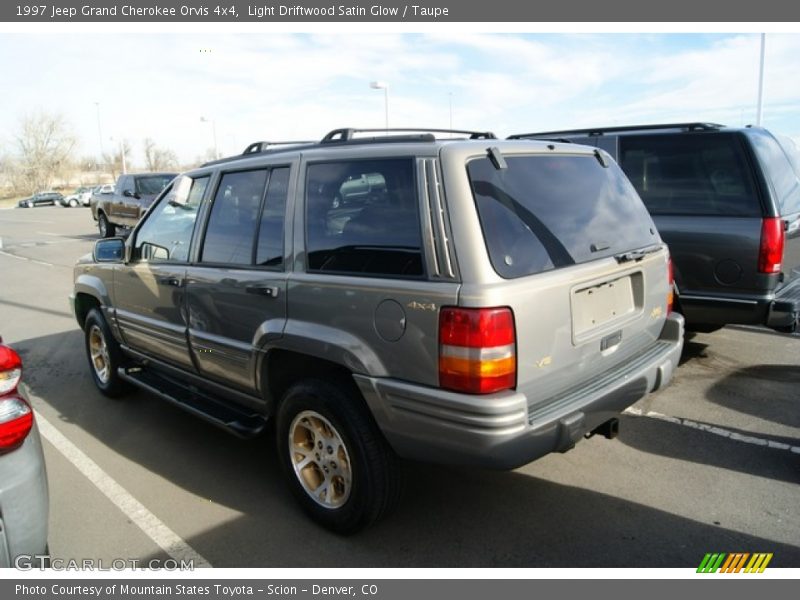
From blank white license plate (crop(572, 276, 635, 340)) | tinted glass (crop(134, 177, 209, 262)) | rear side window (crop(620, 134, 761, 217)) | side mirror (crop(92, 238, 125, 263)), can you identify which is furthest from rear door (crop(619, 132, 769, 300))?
side mirror (crop(92, 238, 125, 263))

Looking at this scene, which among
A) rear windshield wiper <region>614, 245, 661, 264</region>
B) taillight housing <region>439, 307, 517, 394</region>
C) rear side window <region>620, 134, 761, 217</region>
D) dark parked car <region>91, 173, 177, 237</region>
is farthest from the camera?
dark parked car <region>91, 173, 177, 237</region>

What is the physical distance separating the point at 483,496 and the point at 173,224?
2846 mm

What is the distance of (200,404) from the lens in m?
3.90

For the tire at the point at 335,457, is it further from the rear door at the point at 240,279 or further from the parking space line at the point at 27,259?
the parking space line at the point at 27,259

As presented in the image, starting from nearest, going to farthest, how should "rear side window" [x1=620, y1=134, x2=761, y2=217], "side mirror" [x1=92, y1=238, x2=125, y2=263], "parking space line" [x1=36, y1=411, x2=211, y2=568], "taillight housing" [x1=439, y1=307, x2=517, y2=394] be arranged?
"taillight housing" [x1=439, y1=307, x2=517, y2=394]
"parking space line" [x1=36, y1=411, x2=211, y2=568]
"side mirror" [x1=92, y1=238, x2=125, y2=263]
"rear side window" [x1=620, y1=134, x2=761, y2=217]

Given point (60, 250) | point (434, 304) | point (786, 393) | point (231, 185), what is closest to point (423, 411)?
point (434, 304)

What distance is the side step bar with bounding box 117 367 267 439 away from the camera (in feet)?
11.5

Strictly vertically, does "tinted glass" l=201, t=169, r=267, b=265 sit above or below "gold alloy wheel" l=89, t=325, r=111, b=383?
above

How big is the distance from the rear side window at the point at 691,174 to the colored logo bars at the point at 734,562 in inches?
117

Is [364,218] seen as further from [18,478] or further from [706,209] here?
[706,209]

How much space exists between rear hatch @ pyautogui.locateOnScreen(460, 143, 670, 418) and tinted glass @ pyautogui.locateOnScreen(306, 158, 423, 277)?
1.12 feet

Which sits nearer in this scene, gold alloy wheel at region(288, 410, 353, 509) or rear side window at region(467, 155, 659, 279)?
rear side window at region(467, 155, 659, 279)

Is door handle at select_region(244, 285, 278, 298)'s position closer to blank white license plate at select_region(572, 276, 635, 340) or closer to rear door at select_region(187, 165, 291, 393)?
rear door at select_region(187, 165, 291, 393)

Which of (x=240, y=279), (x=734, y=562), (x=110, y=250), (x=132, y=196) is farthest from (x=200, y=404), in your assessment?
(x=132, y=196)
